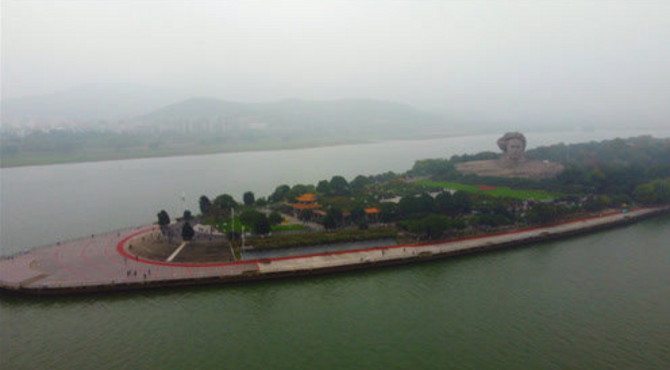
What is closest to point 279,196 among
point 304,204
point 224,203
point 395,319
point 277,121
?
point 304,204

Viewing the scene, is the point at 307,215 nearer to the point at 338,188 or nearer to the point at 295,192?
the point at 295,192

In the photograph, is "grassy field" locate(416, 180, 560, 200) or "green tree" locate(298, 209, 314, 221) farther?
"grassy field" locate(416, 180, 560, 200)

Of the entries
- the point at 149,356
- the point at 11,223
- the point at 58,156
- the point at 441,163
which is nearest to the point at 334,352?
the point at 149,356

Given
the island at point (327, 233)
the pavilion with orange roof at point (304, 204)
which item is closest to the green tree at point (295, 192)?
the island at point (327, 233)

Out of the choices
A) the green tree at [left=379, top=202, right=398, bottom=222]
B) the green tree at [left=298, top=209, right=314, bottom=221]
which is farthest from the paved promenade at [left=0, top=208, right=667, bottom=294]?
the green tree at [left=298, top=209, right=314, bottom=221]

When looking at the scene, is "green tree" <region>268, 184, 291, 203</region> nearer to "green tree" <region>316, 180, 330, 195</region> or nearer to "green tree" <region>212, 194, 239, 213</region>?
"green tree" <region>316, 180, 330, 195</region>

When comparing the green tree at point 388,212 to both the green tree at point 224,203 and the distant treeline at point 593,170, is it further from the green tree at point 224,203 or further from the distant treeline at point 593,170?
the distant treeline at point 593,170
